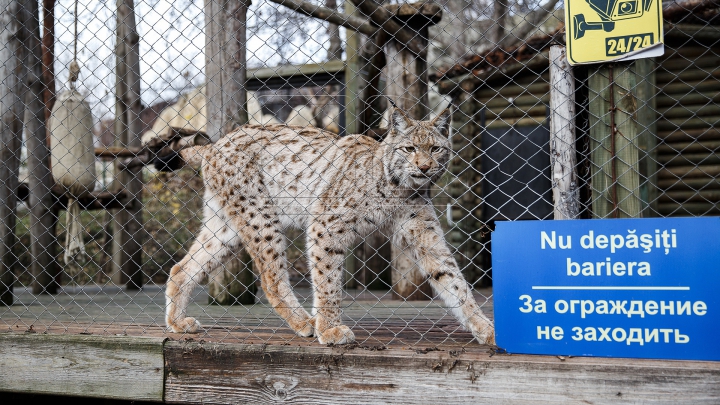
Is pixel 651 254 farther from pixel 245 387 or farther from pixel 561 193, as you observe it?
pixel 245 387

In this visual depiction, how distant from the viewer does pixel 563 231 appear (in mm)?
2490

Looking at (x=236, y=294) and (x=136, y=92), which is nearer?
(x=236, y=294)

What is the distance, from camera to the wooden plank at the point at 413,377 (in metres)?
2.26

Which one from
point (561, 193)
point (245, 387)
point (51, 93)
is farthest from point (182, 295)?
point (51, 93)

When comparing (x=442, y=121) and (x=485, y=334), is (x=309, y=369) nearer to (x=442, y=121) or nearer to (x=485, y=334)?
(x=485, y=334)

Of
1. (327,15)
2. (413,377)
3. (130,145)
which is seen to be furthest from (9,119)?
(413,377)

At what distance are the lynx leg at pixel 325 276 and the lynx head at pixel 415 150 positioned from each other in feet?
1.63

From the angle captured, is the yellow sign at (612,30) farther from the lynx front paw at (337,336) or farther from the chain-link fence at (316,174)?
the lynx front paw at (337,336)

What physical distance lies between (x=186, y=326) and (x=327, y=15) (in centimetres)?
260

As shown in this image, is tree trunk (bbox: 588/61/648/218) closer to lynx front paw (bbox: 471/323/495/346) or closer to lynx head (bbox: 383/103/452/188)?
lynx front paw (bbox: 471/323/495/346)

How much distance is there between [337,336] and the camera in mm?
2980

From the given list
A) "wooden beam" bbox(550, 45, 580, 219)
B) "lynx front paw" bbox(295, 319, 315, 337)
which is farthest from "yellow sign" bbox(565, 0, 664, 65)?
"lynx front paw" bbox(295, 319, 315, 337)

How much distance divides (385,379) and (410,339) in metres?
0.50

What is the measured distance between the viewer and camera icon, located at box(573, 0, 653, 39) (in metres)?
2.44
